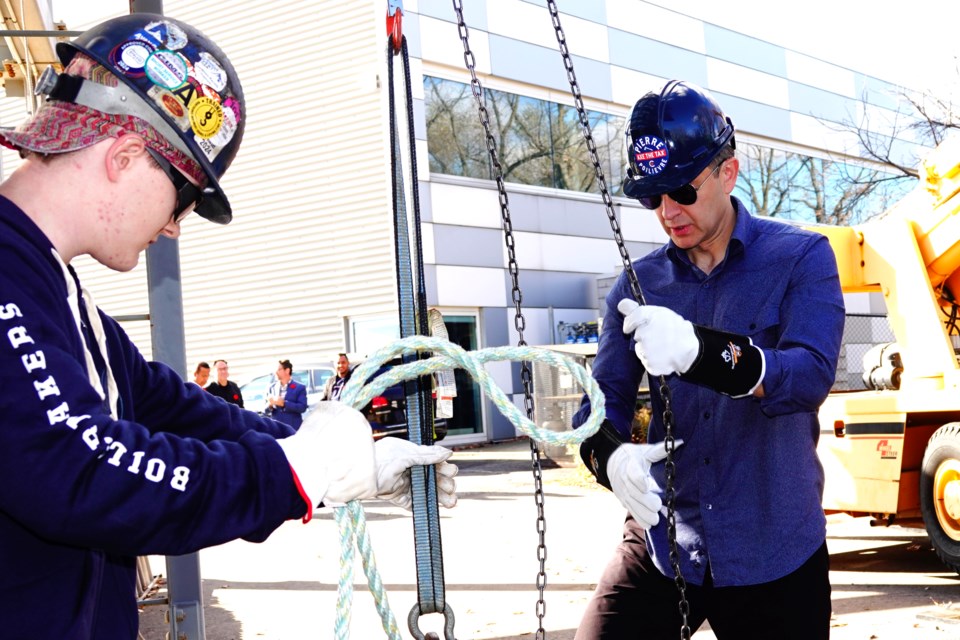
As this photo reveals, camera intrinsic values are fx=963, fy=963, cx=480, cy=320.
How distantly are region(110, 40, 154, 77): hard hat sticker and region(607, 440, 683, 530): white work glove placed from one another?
5.45ft

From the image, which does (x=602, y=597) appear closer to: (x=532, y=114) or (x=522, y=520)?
(x=522, y=520)

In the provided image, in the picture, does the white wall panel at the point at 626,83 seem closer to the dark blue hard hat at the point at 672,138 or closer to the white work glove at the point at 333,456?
the dark blue hard hat at the point at 672,138

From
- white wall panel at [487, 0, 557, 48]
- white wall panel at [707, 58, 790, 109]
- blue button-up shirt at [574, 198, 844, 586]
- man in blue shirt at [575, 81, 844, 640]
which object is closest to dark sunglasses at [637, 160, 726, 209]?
man in blue shirt at [575, 81, 844, 640]

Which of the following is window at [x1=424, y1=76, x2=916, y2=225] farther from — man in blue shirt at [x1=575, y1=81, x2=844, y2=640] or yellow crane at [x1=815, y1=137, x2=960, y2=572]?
man in blue shirt at [x1=575, y1=81, x2=844, y2=640]

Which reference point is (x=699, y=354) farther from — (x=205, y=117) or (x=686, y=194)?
(x=205, y=117)

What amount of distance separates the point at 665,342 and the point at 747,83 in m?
22.8

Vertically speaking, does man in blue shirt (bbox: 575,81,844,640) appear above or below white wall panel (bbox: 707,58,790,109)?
below

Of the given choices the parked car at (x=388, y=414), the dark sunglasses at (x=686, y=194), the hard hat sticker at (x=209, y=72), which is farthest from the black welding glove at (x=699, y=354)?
the parked car at (x=388, y=414)

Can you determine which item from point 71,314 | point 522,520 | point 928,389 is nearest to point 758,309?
point 71,314

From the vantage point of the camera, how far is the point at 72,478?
4.79ft

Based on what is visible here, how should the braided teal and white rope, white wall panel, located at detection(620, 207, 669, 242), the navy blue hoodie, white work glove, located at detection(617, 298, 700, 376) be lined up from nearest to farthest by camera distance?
the navy blue hoodie < the braided teal and white rope < white work glove, located at detection(617, 298, 700, 376) < white wall panel, located at detection(620, 207, 669, 242)

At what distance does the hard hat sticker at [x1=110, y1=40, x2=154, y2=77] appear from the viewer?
5.88ft

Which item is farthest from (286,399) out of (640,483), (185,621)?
(640,483)

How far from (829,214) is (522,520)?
1741 cm
